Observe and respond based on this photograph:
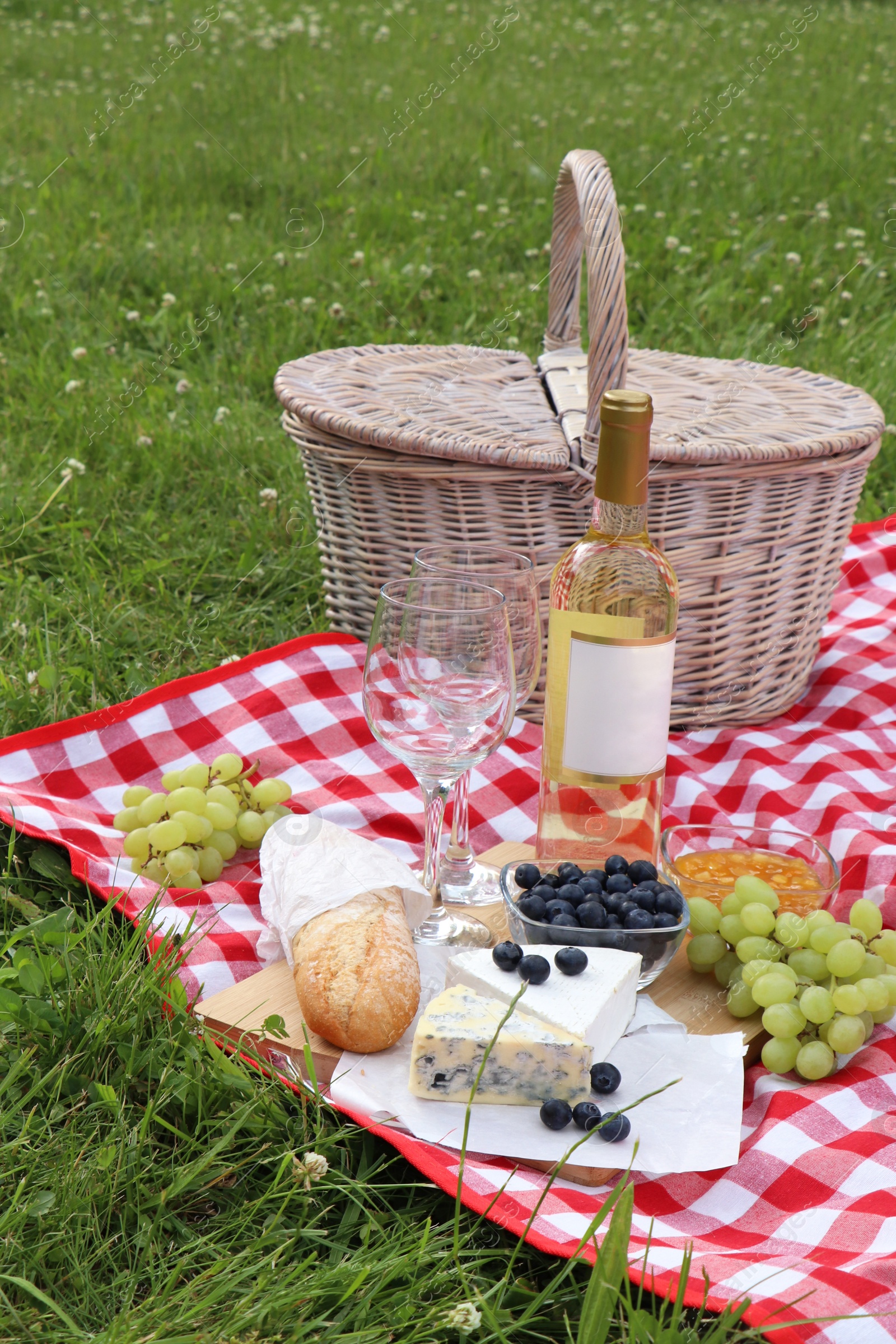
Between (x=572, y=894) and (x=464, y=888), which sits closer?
(x=572, y=894)

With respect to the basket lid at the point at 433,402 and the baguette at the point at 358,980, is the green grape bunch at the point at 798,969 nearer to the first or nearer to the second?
the baguette at the point at 358,980

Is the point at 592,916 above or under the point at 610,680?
under

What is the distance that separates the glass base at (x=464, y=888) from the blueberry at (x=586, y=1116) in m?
0.41

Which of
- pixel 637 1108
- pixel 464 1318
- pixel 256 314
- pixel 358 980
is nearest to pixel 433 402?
pixel 358 980

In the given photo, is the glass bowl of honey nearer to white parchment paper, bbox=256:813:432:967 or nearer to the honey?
the honey

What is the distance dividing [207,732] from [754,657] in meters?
0.94

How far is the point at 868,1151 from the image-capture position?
1.16 meters

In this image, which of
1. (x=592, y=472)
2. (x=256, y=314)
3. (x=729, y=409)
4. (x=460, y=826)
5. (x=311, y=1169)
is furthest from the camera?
(x=256, y=314)

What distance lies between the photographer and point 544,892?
1.30 meters

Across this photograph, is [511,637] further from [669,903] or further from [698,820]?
[698,820]

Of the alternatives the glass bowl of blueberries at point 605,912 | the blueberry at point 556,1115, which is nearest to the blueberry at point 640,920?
the glass bowl of blueberries at point 605,912

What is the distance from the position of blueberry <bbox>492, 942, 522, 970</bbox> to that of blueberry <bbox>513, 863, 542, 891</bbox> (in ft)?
0.43

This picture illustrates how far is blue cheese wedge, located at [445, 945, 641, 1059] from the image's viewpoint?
3.76ft

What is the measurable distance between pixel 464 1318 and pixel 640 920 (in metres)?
0.44
